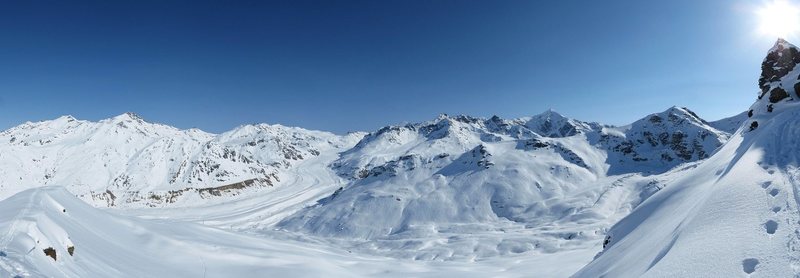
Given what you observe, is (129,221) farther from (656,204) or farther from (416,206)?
(416,206)

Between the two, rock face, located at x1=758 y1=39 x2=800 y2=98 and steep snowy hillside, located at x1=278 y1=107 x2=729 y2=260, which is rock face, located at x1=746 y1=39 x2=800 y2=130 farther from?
steep snowy hillside, located at x1=278 y1=107 x2=729 y2=260

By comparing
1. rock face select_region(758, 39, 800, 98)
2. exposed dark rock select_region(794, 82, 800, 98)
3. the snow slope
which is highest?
rock face select_region(758, 39, 800, 98)

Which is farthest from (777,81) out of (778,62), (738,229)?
(738,229)

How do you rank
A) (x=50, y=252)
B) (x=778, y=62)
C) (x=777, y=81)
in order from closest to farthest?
(x=50, y=252) → (x=777, y=81) → (x=778, y=62)

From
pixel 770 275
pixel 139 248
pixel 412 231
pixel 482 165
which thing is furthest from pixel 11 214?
pixel 482 165

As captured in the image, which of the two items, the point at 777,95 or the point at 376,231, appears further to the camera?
the point at 376,231

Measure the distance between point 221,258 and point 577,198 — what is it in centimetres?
15519

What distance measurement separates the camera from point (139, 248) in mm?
26750

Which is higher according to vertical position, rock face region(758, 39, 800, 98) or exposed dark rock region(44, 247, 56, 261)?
rock face region(758, 39, 800, 98)

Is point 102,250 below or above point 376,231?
above

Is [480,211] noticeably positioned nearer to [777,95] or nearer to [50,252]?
[777,95]

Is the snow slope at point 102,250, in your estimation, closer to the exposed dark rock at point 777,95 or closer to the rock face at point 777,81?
the rock face at point 777,81

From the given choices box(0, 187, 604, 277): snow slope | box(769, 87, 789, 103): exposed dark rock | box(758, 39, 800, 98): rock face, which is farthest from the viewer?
box(758, 39, 800, 98): rock face

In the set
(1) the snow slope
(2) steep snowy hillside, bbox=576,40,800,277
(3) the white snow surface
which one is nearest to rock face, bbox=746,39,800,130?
(2) steep snowy hillside, bbox=576,40,800,277
